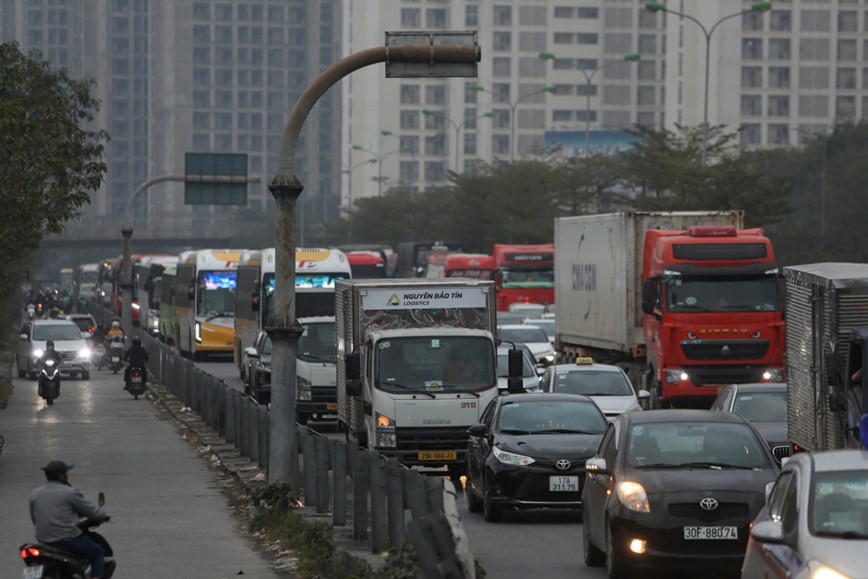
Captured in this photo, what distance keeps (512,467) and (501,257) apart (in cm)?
4205

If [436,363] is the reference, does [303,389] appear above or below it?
below

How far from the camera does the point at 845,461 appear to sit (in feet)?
32.8

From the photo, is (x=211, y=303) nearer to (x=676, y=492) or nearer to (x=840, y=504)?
(x=676, y=492)

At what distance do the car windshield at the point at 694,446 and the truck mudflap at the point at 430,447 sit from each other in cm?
833

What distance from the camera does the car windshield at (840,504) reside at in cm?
939

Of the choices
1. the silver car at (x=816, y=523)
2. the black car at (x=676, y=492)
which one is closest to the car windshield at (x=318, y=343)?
the black car at (x=676, y=492)

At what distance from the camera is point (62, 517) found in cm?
1206

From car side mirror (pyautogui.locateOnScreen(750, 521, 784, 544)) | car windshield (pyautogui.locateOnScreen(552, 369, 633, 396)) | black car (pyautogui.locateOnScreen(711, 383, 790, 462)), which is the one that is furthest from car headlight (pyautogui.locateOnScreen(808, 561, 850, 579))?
car windshield (pyautogui.locateOnScreen(552, 369, 633, 396))

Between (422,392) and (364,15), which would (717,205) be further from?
(364,15)

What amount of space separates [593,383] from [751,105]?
12480cm

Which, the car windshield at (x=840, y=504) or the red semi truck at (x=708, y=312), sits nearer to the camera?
the car windshield at (x=840, y=504)

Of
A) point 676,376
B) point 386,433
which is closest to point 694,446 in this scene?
point 386,433

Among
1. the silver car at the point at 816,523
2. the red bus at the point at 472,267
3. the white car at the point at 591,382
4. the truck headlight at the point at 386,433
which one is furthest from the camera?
the red bus at the point at 472,267

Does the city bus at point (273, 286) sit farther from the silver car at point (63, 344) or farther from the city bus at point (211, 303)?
the silver car at point (63, 344)
